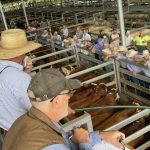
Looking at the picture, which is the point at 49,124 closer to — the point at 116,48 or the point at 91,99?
the point at 91,99

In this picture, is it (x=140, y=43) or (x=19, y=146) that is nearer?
(x=19, y=146)

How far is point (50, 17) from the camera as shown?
19.2 meters

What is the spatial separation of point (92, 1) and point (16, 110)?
17043mm

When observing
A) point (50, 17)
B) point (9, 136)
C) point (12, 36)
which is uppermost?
point (12, 36)

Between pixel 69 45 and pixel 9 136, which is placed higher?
pixel 9 136

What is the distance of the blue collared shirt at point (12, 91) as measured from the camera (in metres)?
2.58

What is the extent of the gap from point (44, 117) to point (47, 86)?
19 cm

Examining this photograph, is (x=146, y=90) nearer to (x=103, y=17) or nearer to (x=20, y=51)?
(x=20, y=51)

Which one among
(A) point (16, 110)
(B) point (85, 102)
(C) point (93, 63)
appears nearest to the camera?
(A) point (16, 110)

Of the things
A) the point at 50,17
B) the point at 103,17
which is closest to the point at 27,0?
the point at 50,17

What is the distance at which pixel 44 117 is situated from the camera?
5.05 ft

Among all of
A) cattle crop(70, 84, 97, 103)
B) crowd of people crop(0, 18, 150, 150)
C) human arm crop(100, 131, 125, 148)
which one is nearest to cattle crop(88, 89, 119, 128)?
cattle crop(70, 84, 97, 103)

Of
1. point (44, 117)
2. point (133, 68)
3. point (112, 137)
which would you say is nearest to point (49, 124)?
point (44, 117)

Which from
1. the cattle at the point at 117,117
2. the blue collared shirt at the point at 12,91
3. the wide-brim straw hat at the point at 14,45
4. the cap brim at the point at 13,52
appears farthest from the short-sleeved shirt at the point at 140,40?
the blue collared shirt at the point at 12,91
